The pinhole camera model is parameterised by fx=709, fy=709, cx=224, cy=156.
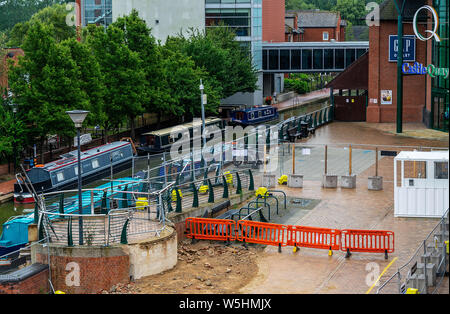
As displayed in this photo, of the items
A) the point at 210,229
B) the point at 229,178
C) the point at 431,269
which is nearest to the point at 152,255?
the point at 210,229

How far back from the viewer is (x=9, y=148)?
137ft

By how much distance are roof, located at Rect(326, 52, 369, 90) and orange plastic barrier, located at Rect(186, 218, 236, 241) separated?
113 feet

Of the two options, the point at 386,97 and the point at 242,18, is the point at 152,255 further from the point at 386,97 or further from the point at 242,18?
the point at 242,18

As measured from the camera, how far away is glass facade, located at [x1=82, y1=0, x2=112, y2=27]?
261 ft

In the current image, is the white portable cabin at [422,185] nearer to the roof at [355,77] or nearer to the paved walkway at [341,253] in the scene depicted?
the paved walkway at [341,253]

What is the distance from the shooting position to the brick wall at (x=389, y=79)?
54.5m

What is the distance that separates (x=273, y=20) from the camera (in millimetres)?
85500

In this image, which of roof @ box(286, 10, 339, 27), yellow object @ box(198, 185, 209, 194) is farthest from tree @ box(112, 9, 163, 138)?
roof @ box(286, 10, 339, 27)

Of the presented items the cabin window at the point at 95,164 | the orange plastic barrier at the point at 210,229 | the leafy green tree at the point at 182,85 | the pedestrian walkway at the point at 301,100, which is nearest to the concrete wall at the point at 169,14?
the pedestrian walkway at the point at 301,100

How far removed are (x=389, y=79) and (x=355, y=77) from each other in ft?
11.2

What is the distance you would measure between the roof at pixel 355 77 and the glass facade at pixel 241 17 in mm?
19707

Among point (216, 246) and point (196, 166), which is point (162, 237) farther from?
point (196, 166)

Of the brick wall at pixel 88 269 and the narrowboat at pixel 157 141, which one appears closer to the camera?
the brick wall at pixel 88 269
